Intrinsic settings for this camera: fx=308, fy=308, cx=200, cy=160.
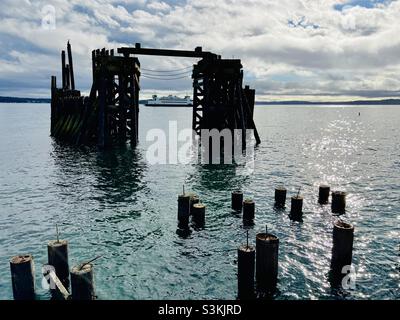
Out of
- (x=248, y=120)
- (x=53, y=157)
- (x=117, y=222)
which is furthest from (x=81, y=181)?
(x=248, y=120)

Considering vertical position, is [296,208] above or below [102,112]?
below

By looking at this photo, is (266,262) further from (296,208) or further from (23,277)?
(23,277)

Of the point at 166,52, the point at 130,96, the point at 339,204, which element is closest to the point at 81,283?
the point at 339,204

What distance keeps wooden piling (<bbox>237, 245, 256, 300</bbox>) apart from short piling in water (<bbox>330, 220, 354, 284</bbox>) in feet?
8.76

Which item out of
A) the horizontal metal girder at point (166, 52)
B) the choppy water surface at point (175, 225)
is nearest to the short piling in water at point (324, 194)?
the choppy water surface at point (175, 225)

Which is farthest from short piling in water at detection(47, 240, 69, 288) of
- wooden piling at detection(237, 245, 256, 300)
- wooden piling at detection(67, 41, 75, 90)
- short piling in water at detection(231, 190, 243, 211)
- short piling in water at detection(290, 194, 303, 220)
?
wooden piling at detection(67, 41, 75, 90)

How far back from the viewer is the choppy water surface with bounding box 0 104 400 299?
29.1 ft

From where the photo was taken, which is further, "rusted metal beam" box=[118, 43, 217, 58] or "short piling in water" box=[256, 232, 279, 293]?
"rusted metal beam" box=[118, 43, 217, 58]

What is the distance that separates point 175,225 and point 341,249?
6438 millimetres

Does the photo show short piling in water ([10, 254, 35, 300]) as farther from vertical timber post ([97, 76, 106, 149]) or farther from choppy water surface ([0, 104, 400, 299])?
vertical timber post ([97, 76, 106, 149])

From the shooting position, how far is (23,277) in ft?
24.5

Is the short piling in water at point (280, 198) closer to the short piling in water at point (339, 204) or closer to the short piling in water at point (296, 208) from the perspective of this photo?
Answer: the short piling in water at point (296, 208)
